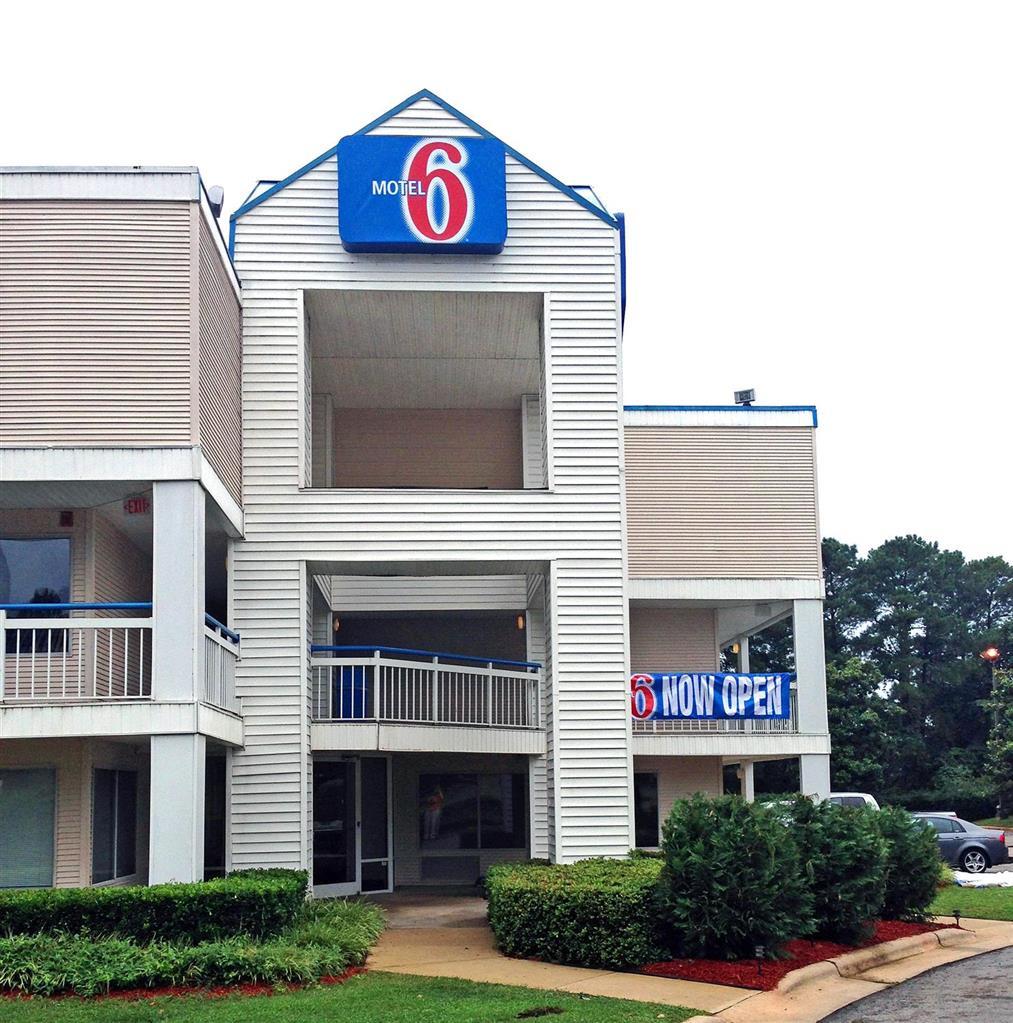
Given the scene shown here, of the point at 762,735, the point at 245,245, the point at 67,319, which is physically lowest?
the point at 762,735

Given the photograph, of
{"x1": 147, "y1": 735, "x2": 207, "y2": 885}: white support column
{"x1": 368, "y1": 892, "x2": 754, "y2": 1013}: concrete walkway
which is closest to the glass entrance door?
{"x1": 368, "y1": 892, "x2": 754, "y2": 1013}: concrete walkway

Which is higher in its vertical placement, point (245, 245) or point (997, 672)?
point (245, 245)

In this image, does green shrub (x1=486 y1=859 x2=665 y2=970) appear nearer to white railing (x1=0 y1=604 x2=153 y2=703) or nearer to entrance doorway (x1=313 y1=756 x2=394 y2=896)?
white railing (x1=0 y1=604 x2=153 y2=703)

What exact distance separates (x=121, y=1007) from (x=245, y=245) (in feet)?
35.6

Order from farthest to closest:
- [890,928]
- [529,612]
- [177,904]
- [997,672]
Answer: [997,672] < [529,612] < [890,928] < [177,904]

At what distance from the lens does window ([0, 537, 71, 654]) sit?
1653 centimetres

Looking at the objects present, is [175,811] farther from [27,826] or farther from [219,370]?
[219,370]

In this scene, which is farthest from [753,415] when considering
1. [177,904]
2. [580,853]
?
[177,904]

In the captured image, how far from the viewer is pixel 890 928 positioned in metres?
16.4

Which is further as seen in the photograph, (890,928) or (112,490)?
(890,928)

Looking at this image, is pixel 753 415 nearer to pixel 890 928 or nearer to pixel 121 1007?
pixel 890 928

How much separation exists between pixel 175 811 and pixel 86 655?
2.91 meters

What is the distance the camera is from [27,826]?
16.0 metres

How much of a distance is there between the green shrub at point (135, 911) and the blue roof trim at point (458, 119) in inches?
365
